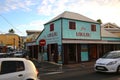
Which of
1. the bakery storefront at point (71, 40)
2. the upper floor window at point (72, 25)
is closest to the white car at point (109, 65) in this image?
the bakery storefront at point (71, 40)

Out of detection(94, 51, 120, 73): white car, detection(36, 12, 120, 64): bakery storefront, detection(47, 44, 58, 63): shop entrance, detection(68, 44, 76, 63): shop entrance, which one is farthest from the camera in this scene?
detection(47, 44, 58, 63): shop entrance

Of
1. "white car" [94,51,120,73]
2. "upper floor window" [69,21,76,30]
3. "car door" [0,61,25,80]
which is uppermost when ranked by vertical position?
"upper floor window" [69,21,76,30]

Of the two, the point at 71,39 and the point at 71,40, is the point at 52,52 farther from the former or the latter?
the point at 71,40

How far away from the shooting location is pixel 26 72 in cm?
844

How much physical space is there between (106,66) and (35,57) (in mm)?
21318

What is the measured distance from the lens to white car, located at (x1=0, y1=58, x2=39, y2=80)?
26.1 feet

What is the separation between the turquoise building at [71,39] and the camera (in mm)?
26203

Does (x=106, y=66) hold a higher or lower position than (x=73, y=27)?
lower

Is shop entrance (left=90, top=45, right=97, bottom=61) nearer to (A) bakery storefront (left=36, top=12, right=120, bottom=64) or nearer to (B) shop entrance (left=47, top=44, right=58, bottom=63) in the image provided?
(A) bakery storefront (left=36, top=12, right=120, bottom=64)

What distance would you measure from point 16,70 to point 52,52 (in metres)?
20.5

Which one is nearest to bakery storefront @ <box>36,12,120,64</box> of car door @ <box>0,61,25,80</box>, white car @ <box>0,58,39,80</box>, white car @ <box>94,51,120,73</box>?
white car @ <box>94,51,120,73</box>

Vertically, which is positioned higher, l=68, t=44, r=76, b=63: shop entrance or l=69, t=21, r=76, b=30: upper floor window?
l=69, t=21, r=76, b=30: upper floor window

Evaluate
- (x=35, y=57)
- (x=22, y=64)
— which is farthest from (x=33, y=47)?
(x=22, y=64)

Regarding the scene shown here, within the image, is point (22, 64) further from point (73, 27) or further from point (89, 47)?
point (89, 47)
